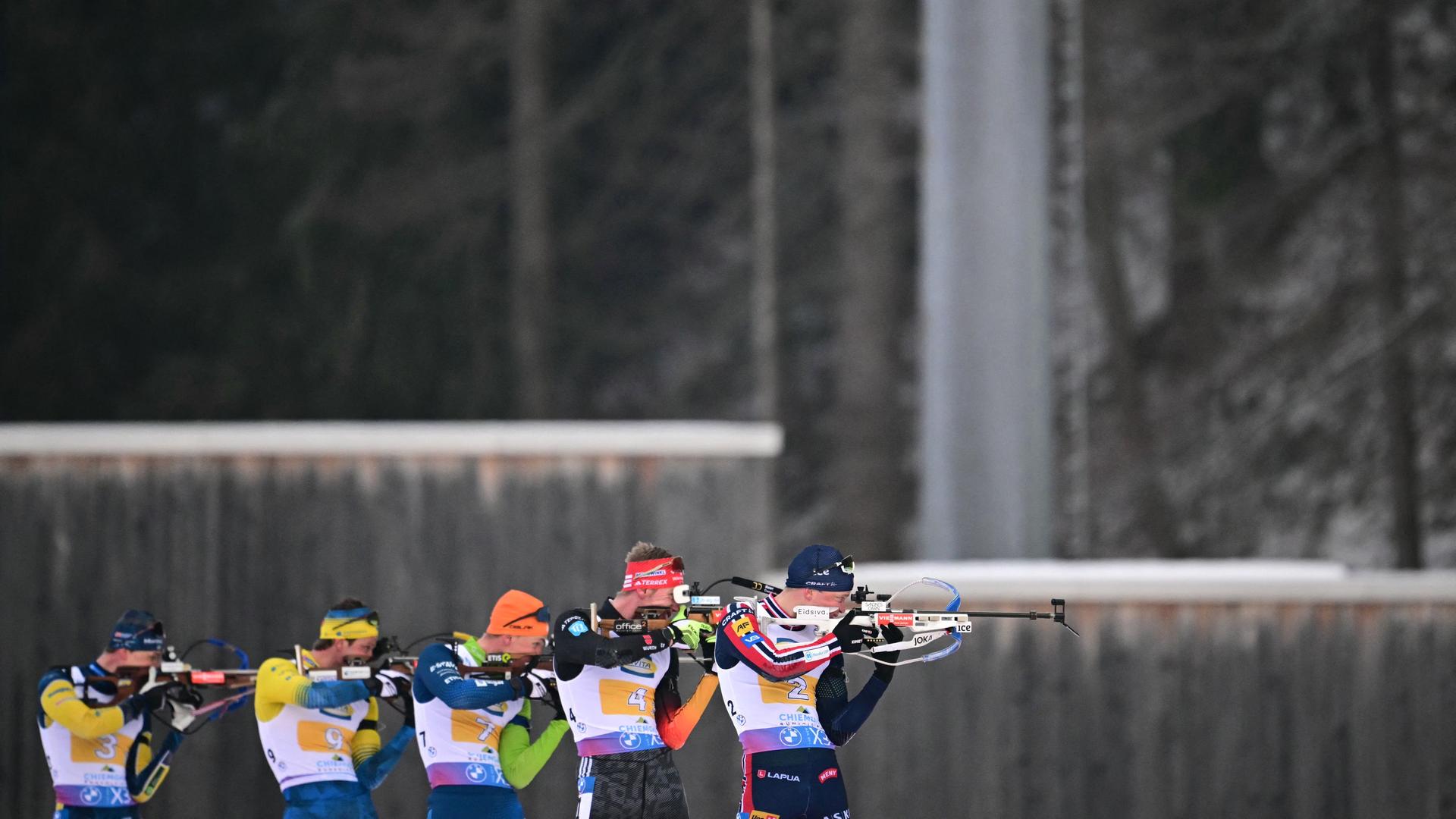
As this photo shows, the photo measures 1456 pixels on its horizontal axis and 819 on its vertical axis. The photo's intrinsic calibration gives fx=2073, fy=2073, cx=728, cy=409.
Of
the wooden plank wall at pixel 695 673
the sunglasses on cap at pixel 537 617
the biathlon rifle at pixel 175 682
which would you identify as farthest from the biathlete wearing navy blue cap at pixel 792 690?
the biathlon rifle at pixel 175 682

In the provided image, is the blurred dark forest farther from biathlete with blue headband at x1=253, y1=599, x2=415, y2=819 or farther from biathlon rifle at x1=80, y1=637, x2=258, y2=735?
biathlete with blue headband at x1=253, y1=599, x2=415, y2=819

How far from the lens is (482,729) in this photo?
10484 mm

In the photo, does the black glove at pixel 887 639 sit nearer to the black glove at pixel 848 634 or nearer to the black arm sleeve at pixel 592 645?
the black glove at pixel 848 634

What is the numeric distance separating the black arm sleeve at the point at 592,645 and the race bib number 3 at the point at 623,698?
0.61 feet

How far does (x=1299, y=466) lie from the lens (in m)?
26.6

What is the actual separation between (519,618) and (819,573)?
1706 mm

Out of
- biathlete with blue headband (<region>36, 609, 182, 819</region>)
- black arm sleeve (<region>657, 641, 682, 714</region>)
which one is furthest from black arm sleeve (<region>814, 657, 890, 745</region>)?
biathlete with blue headband (<region>36, 609, 182, 819</region>)

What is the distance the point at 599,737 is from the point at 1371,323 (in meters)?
18.3

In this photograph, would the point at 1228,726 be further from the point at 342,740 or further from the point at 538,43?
the point at 538,43

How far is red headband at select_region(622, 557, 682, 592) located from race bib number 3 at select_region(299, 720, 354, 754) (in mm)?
2047

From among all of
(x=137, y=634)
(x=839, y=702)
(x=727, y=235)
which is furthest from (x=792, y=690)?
(x=727, y=235)

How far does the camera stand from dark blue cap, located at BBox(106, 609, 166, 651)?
11.5m

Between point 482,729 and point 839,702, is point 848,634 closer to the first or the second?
point 839,702

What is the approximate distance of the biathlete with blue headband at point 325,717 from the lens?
10805 millimetres
